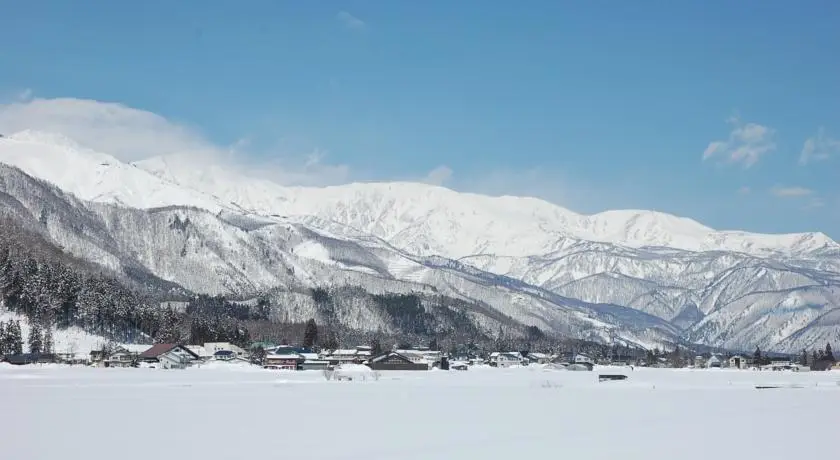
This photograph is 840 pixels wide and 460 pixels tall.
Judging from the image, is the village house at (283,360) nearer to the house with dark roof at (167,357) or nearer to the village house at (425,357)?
the house with dark roof at (167,357)

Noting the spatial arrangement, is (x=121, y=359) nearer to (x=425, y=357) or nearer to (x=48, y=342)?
(x=48, y=342)

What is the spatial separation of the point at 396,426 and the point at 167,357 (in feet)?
348

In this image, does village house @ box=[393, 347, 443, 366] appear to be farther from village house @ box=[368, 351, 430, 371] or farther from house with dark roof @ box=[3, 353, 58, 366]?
house with dark roof @ box=[3, 353, 58, 366]

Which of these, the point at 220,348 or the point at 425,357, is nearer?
the point at 220,348

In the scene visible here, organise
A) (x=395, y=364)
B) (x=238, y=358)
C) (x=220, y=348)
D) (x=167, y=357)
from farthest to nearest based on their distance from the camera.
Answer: (x=220, y=348)
(x=395, y=364)
(x=238, y=358)
(x=167, y=357)

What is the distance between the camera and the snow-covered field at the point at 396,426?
3266 cm

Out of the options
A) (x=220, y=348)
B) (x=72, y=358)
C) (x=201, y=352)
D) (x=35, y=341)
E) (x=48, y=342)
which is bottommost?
(x=72, y=358)

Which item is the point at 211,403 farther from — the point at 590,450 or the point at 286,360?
the point at 286,360

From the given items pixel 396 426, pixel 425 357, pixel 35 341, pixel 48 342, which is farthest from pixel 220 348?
pixel 396 426

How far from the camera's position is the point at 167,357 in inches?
5522

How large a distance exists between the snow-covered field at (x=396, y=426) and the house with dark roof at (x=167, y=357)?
73.9 metres

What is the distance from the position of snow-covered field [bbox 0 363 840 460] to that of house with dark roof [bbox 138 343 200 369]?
73.9 meters

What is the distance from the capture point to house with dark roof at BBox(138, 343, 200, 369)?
5443 inches

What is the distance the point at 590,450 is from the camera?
33719mm
